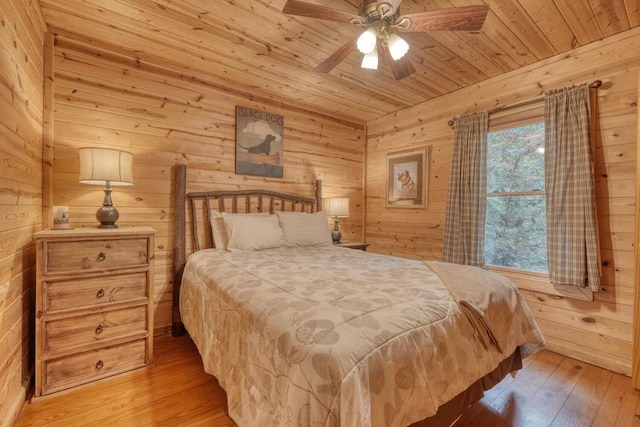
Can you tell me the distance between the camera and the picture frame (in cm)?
335

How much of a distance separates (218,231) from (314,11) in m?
1.86

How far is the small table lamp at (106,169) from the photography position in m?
1.93

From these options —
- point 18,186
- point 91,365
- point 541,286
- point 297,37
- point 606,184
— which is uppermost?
point 297,37

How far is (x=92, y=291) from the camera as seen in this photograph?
181cm

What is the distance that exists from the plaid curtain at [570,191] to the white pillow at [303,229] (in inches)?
75.1

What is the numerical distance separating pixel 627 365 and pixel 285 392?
8.27ft

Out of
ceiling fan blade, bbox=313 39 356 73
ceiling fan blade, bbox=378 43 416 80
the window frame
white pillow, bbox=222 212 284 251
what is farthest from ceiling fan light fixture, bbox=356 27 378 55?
the window frame

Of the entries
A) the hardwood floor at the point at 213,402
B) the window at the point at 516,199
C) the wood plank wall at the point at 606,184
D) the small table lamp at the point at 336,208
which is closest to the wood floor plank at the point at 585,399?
the hardwood floor at the point at 213,402

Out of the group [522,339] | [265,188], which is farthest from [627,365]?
[265,188]

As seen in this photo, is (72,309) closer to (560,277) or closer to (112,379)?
(112,379)

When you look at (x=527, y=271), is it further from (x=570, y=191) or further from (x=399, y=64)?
(x=399, y=64)

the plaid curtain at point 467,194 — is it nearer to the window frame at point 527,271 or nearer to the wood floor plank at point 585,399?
the window frame at point 527,271

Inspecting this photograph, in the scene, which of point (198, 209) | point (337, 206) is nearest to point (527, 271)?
point (337, 206)

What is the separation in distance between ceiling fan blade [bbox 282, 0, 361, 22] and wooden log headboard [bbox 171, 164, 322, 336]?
164 cm
